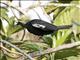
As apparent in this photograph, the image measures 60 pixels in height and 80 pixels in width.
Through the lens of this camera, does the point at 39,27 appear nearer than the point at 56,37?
No

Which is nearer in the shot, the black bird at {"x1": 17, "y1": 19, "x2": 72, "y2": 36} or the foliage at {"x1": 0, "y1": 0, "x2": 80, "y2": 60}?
the foliage at {"x1": 0, "y1": 0, "x2": 80, "y2": 60}

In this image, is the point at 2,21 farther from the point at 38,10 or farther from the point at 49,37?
the point at 49,37

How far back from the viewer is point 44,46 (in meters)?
1.05

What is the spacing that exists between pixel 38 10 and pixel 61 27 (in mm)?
199

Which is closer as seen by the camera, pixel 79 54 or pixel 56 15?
pixel 79 54

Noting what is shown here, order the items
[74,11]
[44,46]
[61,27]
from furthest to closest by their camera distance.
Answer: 1. [74,11]
2. [61,27]
3. [44,46]

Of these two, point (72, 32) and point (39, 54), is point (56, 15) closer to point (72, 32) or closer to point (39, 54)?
point (72, 32)

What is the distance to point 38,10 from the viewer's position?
133 centimetres

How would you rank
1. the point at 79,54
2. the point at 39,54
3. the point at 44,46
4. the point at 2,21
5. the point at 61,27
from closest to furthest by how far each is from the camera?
the point at 39,54
the point at 79,54
the point at 44,46
the point at 61,27
the point at 2,21

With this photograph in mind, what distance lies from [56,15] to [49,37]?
263mm

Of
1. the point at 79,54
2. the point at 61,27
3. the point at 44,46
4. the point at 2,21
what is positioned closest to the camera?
the point at 79,54

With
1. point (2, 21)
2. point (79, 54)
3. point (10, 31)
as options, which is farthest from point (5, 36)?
point (79, 54)

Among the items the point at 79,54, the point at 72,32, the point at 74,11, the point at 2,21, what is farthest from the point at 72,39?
the point at 2,21

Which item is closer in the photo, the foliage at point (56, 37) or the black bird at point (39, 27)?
the foliage at point (56, 37)
